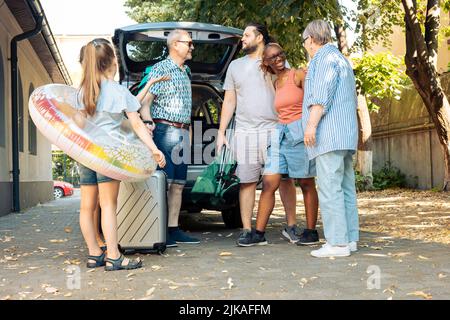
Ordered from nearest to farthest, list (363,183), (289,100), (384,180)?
(289,100) < (363,183) < (384,180)

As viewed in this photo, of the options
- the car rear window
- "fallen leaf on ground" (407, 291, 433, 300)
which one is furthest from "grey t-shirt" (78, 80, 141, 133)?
the car rear window

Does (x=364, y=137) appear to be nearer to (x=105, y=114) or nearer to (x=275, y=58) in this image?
(x=275, y=58)

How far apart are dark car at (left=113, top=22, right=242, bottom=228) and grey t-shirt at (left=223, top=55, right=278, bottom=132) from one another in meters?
1.07

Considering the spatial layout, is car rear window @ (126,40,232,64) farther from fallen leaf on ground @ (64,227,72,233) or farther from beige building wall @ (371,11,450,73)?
beige building wall @ (371,11,450,73)

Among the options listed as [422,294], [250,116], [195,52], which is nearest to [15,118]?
[195,52]

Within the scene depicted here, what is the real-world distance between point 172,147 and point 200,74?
2005 mm

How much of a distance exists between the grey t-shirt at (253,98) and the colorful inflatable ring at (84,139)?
1.46m

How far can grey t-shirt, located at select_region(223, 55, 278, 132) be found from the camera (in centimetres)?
590

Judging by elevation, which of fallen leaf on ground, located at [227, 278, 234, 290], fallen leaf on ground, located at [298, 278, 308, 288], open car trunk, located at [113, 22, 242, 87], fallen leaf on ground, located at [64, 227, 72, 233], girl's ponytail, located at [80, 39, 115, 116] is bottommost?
fallen leaf on ground, located at [298, 278, 308, 288]

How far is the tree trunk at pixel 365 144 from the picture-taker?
16.5m

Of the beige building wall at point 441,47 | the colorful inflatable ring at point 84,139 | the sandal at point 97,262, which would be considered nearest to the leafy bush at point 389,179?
the beige building wall at point 441,47

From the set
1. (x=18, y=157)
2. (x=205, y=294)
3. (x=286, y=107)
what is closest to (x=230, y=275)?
(x=205, y=294)

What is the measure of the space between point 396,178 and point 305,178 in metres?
12.0

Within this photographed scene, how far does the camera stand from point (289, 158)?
580 centimetres
